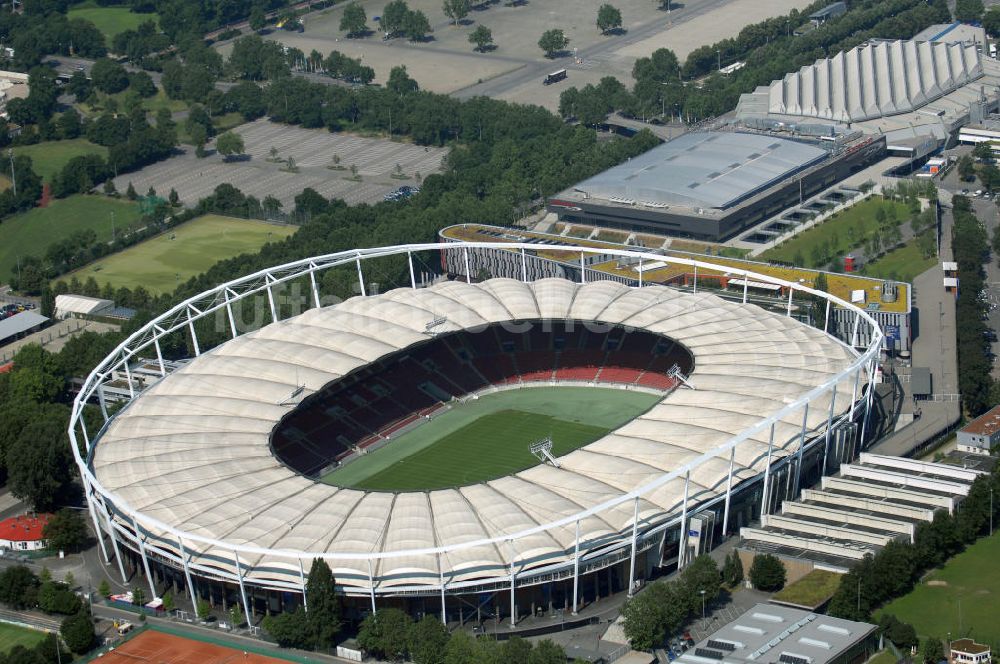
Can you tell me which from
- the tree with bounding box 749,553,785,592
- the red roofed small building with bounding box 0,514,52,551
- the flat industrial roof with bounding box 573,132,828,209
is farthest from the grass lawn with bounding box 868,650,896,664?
the flat industrial roof with bounding box 573,132,828,209

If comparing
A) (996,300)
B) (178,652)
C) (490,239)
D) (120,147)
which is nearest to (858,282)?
(996,300)

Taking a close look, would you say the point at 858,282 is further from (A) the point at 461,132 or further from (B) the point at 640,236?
(A) the point at 461,132

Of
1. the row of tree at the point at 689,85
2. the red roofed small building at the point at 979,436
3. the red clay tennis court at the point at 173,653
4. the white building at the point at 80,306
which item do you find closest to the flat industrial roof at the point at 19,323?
the white building at the point at 80,306

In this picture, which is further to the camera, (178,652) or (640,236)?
(640,236)

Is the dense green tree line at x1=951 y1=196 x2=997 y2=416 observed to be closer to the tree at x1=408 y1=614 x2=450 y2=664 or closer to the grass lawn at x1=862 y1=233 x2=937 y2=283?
the grass lawn at x1=862 y1=233 x2=937 y2=283

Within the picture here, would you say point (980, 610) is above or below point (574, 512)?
below

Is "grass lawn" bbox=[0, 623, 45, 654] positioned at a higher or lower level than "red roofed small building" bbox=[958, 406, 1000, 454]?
higher
